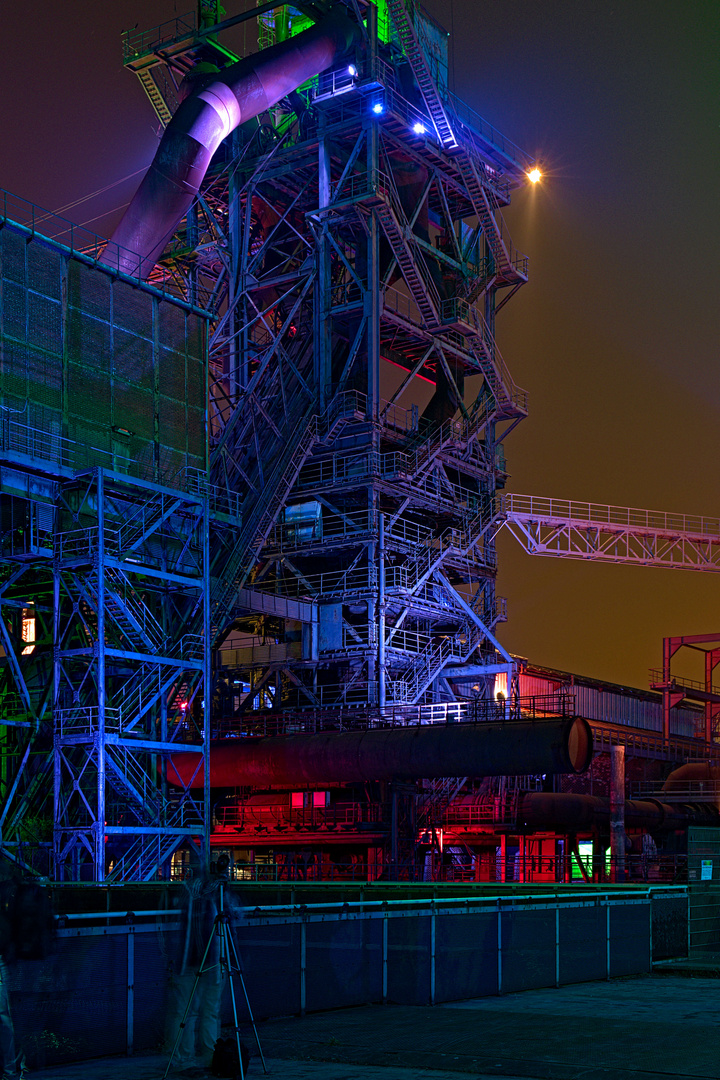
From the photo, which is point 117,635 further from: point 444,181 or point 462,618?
point 444,181

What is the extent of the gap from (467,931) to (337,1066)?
5.27 m

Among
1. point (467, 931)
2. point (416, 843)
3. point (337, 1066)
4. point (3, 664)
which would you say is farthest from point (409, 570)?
point (337, 1066)

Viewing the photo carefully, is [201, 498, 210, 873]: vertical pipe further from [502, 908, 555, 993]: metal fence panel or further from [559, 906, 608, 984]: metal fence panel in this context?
[502, 908, 555, 993]: metal fence panel

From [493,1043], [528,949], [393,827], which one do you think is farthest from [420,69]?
[493,1043]

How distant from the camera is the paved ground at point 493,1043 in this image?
1293 centimetres


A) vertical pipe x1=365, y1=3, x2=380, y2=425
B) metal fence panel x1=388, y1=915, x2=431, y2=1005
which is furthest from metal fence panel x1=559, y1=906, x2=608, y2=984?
vertical pipe x1=365, y1=3, x2=380, y2=425

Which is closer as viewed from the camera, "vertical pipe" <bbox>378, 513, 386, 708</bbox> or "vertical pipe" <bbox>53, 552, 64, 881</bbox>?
"vertical pipe" <bbox>53, 552, 64, 881</bbox>

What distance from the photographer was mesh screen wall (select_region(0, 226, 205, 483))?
41.1 metres

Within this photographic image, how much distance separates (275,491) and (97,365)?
40.3ft

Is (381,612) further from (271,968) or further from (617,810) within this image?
(271,968)

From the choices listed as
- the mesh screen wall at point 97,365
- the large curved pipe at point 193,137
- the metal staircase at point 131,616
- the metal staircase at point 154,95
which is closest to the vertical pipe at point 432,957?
the metal staircase at point 131,616

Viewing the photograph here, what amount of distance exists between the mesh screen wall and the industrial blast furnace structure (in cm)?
12

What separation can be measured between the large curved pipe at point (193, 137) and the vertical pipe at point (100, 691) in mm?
15746

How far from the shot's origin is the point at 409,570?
54.9 m
